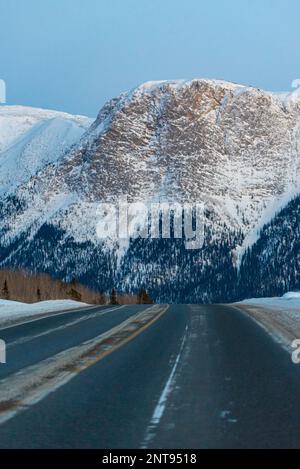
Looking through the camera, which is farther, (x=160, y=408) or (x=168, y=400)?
(x=168, y=400)

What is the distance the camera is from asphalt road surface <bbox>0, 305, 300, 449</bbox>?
700 centimetres

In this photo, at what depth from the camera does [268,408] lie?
8.55 m

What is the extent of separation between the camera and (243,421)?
7.78 meters

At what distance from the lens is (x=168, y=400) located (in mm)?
9031

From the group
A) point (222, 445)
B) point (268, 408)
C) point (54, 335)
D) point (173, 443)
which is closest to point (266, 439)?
point (222, 445)

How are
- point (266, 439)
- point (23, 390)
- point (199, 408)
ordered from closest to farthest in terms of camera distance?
point (266, 439) < point (199, 408) < point (23, 390)

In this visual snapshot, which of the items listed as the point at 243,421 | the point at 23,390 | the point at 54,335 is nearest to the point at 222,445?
the point at 243,421

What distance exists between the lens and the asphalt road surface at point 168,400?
23.0ft

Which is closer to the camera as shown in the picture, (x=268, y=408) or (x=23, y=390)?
(x=268, y=408)

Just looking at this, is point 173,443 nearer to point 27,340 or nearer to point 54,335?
point 27,340

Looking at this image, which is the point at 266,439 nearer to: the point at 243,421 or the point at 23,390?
the point at 243,421
